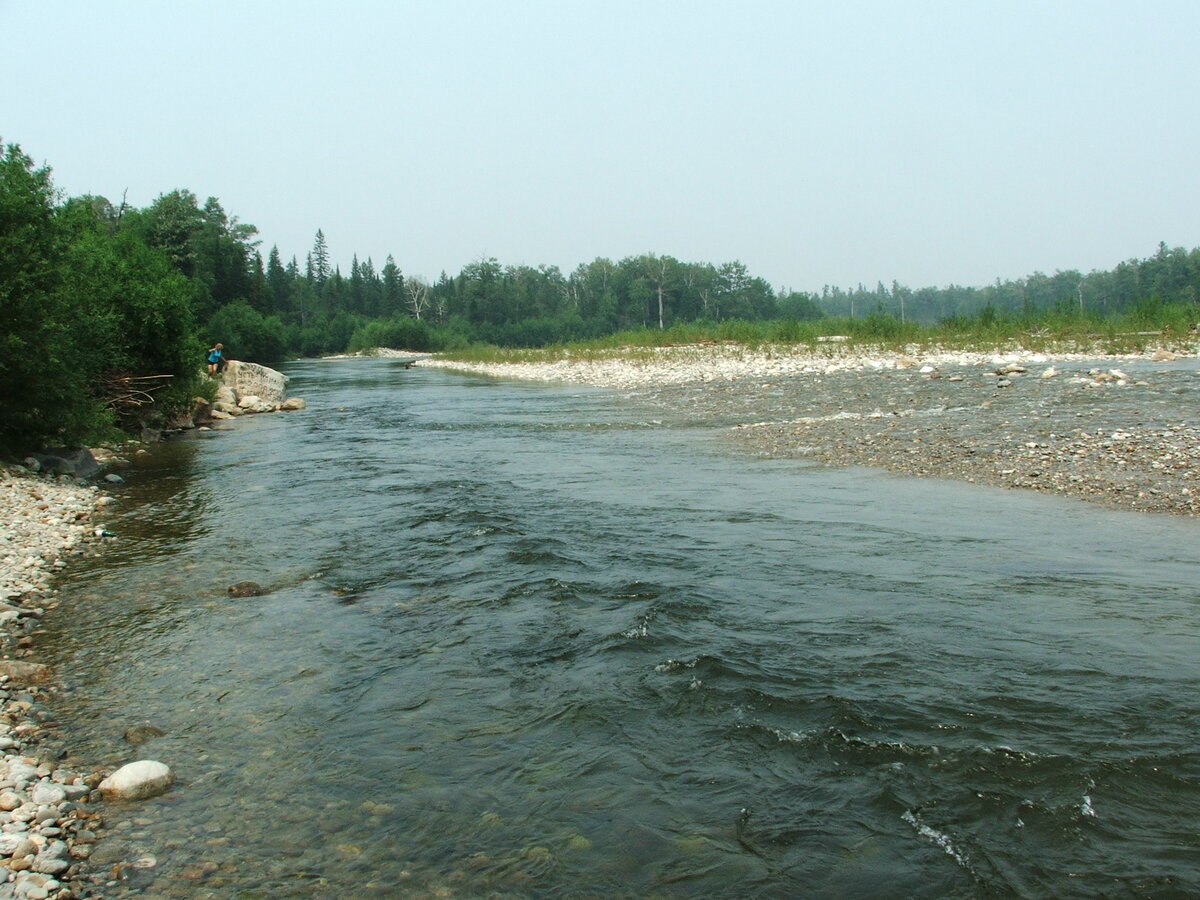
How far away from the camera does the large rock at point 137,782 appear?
14.1ft

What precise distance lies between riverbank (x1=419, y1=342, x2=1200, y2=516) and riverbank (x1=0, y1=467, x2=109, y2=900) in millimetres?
10228

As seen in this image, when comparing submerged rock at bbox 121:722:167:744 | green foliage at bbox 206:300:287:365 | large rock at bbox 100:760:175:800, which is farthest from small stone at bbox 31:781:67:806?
green foliage at bbox 206:300:287:365

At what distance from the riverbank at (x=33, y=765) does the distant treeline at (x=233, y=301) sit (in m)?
5.97

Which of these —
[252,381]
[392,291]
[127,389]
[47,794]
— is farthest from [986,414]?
[392,291]

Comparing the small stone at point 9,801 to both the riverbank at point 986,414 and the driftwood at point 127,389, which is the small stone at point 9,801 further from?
the driftwood at point 127,389

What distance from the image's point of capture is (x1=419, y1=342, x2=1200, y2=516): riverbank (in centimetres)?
1114

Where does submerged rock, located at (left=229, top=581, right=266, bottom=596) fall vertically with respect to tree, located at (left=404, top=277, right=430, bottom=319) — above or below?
below

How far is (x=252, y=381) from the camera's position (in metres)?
36.4

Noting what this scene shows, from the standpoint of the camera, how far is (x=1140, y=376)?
2069 cm

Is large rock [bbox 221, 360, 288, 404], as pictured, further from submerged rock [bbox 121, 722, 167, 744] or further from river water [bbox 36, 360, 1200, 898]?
submerged rock [bbox 121, 722, 167, 744]

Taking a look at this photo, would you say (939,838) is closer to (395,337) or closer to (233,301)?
(233,301)

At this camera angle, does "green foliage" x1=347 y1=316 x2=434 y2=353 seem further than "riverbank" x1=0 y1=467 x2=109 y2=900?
Yes

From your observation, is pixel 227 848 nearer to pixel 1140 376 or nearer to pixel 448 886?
pixel 448 886

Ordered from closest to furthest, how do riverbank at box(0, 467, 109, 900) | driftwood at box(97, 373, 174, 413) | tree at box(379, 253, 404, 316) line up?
riverbank at box(0, 467, 109, 900), driftwood at box(97, 373, 174, 413), tree at box(379, 253, 404, 316)
